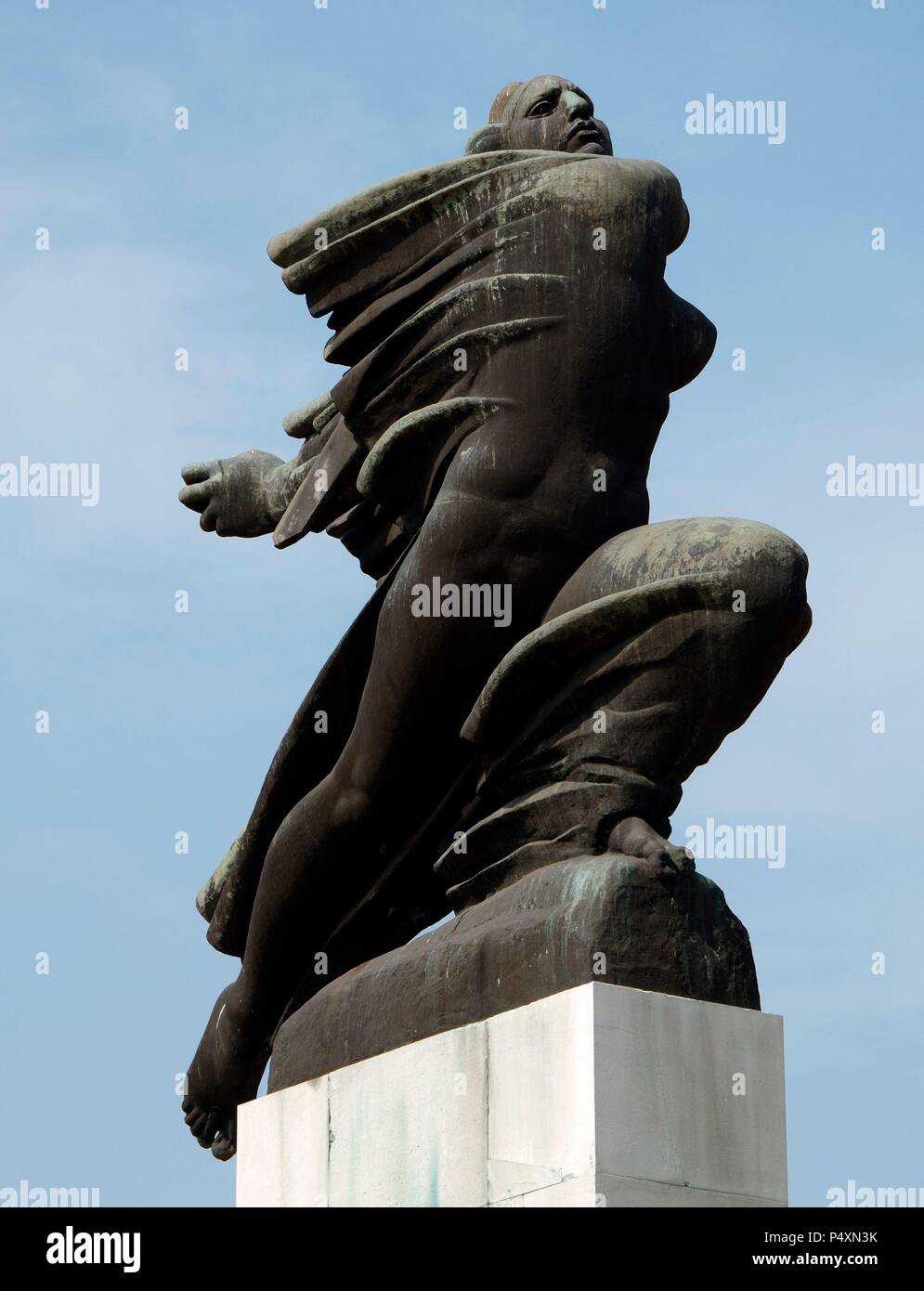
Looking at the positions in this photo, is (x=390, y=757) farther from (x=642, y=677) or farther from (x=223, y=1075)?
(x=223, y=1075)

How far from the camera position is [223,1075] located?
8.60 m

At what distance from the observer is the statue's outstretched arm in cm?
882

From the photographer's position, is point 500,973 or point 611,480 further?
point 611,480

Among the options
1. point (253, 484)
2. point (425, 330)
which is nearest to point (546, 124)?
point (425, 330)

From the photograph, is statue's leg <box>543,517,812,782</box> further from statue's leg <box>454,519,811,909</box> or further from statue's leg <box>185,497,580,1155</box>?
statue's leg <box>185,497,580,1155</box>

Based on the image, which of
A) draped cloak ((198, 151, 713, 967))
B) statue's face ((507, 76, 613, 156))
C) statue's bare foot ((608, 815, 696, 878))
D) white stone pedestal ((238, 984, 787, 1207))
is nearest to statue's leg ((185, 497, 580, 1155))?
draped cloak ((198, 151, 713, 967))

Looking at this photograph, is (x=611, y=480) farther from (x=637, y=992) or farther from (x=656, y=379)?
(x=637, y=992)

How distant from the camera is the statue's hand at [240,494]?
895cm

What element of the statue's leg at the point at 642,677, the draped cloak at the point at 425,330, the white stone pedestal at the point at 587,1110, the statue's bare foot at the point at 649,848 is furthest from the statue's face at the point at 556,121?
the white stone pedestal at the point at 587,1110

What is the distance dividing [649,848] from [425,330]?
6.84ft

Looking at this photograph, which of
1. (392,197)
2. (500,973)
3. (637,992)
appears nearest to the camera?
(637,992)

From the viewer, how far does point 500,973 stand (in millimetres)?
6801
